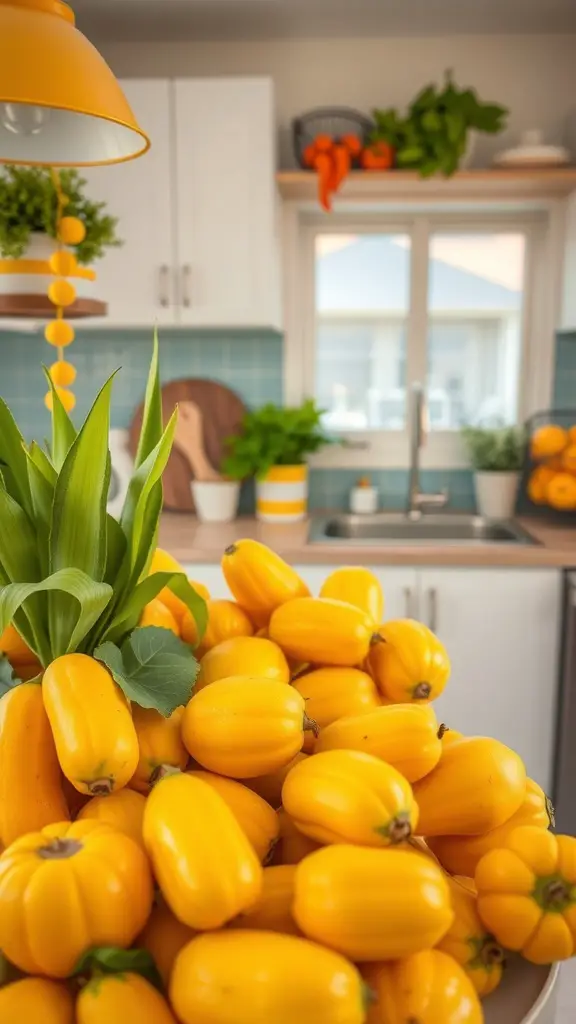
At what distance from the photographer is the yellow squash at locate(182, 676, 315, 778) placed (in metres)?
0.65

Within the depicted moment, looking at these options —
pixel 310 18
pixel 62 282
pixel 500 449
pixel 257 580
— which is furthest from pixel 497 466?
pixel 257 580

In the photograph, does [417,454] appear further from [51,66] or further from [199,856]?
[199,856]

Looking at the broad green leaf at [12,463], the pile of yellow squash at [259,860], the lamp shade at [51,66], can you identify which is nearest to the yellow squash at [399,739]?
Answer: the pile of yellow squash at [259,860]

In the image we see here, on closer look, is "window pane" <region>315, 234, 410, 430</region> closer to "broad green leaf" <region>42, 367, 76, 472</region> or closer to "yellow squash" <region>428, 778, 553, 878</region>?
"broad green leaf" <region>42, 367, 76, 472</region>

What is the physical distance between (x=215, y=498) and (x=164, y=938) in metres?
2.27

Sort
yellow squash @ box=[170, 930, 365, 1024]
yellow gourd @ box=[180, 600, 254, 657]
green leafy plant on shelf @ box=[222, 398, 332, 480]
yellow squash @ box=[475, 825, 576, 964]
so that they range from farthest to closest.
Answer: green leafy plant on shelf @ box=[222, 398, 332, 480], yellow gourd @ box=[180, 600, 254, 657], yellow squash @ box=[475, 825, 576, 964], yellow squash @ box=[170, 930, 365, 1024]

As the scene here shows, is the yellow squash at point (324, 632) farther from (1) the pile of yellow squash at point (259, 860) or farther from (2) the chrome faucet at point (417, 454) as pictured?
(2) the chrome faucet at point (417, 454)

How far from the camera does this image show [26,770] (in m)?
0.64

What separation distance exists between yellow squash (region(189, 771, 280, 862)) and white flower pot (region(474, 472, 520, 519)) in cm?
235

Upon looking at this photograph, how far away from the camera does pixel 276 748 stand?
2.14 feet

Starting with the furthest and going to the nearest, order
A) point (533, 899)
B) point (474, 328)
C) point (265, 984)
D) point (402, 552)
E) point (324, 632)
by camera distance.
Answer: point (474, 328) → point (402, 552) → point (324, 632) → point (533, 899) → point (265, 984)

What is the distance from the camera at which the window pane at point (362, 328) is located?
300 cm

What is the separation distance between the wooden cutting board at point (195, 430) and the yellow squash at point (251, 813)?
7.50ft

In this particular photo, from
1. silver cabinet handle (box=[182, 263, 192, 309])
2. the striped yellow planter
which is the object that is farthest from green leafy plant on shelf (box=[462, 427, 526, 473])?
silver cabinet handle (box=[182, 263, 192, 309])
